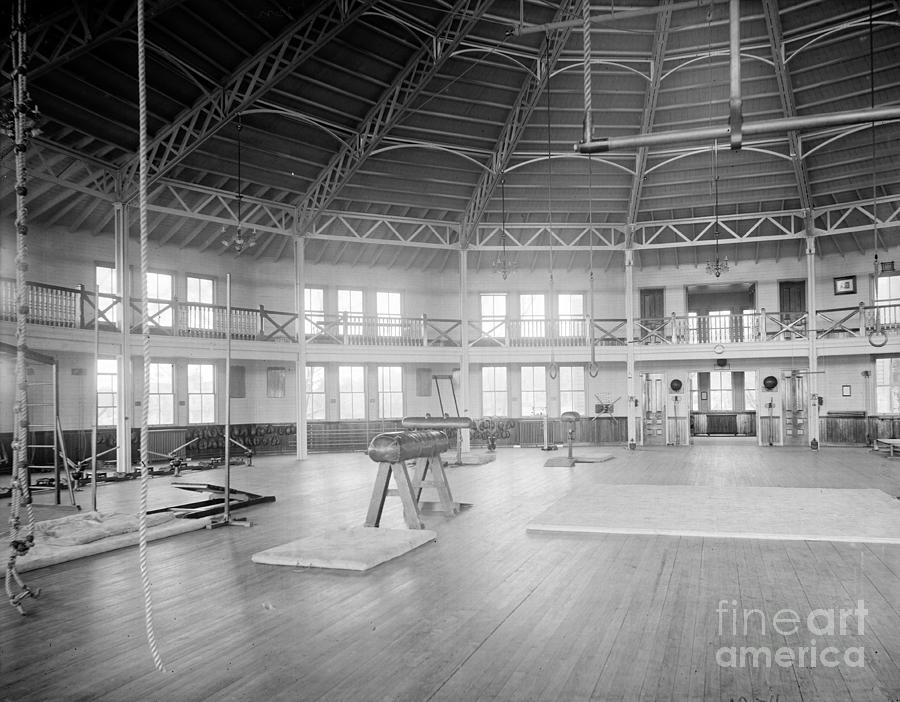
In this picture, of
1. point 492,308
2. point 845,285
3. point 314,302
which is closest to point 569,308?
point 492,308

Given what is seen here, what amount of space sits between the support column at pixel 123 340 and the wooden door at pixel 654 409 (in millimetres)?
14583

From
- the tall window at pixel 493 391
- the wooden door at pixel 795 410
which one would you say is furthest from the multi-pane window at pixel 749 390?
the tall window at pixel 493 391

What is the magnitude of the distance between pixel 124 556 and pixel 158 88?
987 cm

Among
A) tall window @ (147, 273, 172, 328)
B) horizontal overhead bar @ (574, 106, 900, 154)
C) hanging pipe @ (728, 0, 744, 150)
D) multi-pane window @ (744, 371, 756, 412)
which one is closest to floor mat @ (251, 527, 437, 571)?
horizontal overhead bar @ (574, 106, 900, 154)

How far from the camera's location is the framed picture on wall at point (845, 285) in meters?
20.9

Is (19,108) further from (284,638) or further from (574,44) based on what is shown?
(574,44)

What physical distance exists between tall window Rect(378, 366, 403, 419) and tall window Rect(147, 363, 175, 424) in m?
6.21

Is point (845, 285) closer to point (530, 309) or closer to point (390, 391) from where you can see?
point (530, 309)

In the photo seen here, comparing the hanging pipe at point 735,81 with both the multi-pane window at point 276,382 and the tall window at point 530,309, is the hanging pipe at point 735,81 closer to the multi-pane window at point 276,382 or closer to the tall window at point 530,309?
the multi-pane window at point 276,382

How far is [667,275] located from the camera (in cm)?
2306

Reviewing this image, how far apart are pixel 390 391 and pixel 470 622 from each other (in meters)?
17.5

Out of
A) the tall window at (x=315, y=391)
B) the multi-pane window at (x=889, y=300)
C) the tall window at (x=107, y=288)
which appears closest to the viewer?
the tall window at (x=107, y=288)

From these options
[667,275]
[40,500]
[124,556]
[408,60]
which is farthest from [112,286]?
[667,275]

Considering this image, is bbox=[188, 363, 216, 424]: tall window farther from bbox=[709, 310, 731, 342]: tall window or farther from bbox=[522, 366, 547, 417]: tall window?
bbox=[709, 310, 731, 342]: tall window
